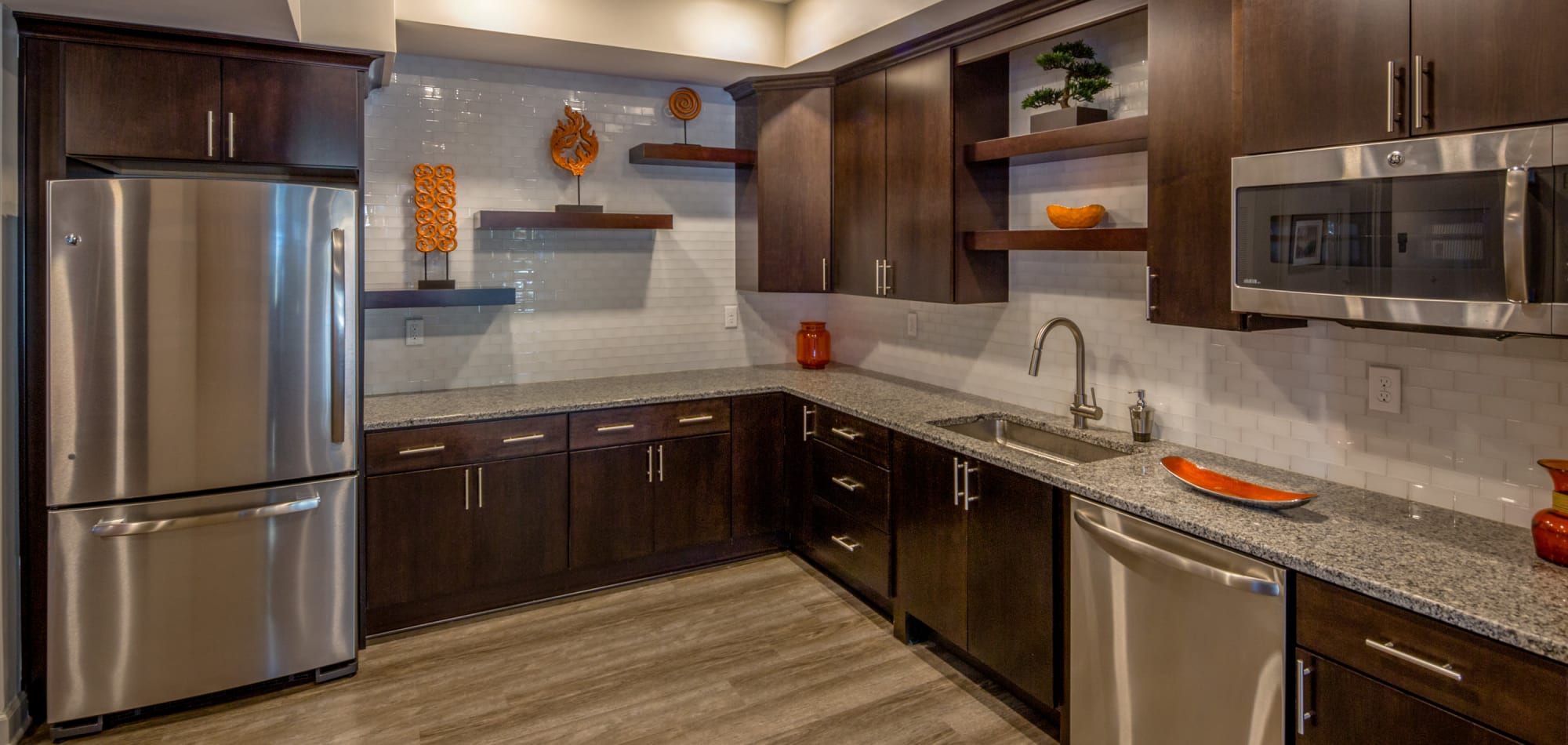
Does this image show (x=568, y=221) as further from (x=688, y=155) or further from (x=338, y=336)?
(x=338, y=336)

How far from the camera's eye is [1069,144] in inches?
112

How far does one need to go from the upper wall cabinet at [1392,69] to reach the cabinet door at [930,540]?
1.37m

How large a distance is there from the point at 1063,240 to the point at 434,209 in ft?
8.23

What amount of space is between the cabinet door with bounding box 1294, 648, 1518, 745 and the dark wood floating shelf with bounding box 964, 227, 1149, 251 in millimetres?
1231

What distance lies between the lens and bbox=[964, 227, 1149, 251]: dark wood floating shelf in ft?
8.68

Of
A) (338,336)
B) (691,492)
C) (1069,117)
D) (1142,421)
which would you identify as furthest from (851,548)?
(338,336)

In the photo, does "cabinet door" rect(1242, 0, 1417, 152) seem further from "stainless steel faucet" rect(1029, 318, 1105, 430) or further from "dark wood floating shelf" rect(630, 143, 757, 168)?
"dark wood floating shelf" rect(630, 143, 757, 168)

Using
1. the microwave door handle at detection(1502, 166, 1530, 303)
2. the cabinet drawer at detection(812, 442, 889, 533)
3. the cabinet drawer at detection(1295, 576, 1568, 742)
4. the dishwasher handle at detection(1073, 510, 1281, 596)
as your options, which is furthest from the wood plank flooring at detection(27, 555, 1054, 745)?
the microwave door handle at detection(1502, 166, 1530, 303)

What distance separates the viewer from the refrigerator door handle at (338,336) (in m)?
2.87

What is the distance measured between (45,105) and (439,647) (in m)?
2.12

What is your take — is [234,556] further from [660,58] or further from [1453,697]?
[1453,697]

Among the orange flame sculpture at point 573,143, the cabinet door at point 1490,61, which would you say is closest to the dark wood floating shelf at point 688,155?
the orange flame sculpture at point 573,143

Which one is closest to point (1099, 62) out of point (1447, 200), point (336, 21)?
point (1447, 200)

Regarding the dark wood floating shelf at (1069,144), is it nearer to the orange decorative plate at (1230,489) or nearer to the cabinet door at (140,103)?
the orange decorative plate at (1230,489)
